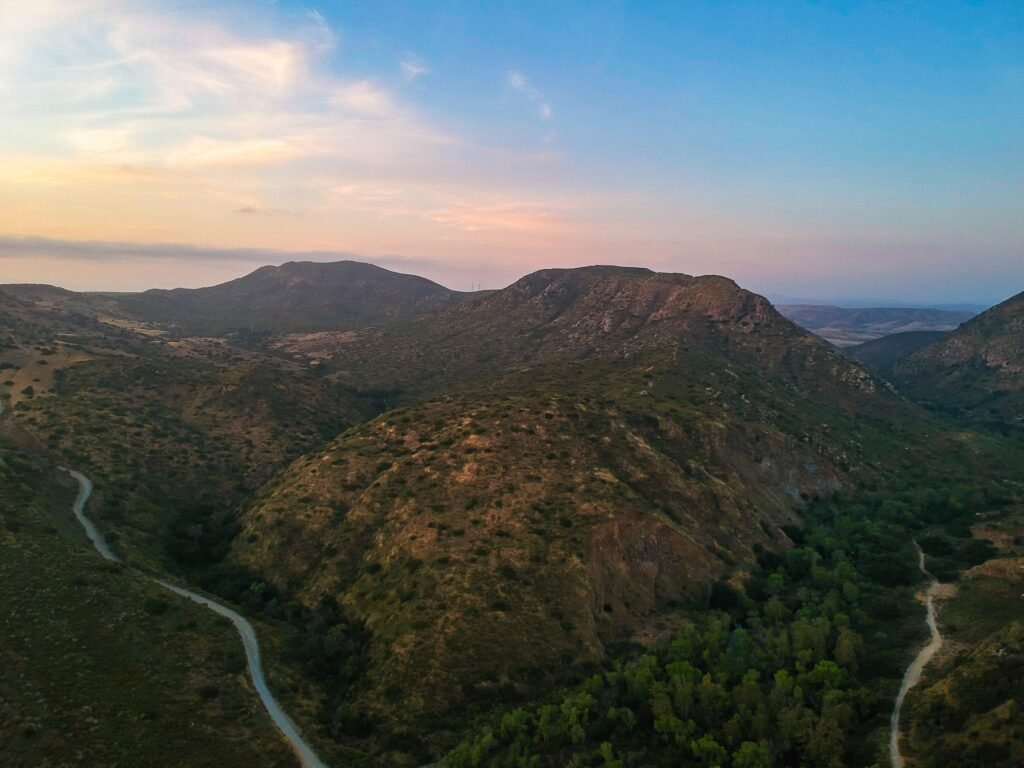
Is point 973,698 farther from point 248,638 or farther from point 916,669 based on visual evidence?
point 248,638

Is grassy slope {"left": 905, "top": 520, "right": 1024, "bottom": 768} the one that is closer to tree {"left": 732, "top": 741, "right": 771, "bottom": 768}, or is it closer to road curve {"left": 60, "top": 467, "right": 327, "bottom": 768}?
tree {"left": 732, "top": 741, "right": 771, "bottom": 768}

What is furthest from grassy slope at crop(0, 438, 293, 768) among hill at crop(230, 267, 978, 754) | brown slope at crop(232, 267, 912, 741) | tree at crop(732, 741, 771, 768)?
tree at crop(732, 741, 771, 768)

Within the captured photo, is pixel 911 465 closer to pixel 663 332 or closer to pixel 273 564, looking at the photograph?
pixel 663 332

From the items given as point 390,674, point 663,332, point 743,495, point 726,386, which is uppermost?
point 663,332

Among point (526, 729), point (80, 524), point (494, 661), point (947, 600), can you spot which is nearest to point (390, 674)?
point (494, 661)

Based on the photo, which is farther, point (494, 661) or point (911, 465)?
point (911, 465)

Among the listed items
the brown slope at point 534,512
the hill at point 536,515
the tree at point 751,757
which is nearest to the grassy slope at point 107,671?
the hill at point 536,515
